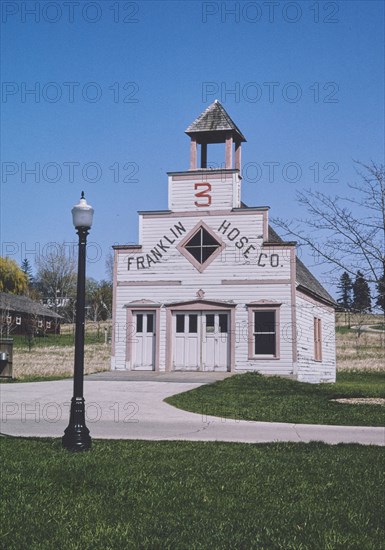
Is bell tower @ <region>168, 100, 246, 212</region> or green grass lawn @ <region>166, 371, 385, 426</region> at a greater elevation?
bell tower @ <region>168, 100, 246, 212</region>

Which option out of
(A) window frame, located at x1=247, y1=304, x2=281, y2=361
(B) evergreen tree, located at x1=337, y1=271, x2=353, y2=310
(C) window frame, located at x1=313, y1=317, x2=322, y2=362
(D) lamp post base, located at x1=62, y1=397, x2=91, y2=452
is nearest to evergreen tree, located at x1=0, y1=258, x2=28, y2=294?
(C) window frame, located at x1=313, y1=317, x2=322, y2=362

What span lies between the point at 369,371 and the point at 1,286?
184 feet

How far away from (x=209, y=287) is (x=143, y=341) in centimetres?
343

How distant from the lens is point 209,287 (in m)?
26.3

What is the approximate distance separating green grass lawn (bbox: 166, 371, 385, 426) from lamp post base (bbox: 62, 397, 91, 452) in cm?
516

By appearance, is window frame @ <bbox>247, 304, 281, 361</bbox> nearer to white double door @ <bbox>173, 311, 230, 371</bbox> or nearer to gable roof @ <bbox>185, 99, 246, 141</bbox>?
white double door @ <bbox>173, 311, 230, 371</bbox>

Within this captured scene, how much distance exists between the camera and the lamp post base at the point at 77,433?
9.75 metres

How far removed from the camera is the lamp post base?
384 inches

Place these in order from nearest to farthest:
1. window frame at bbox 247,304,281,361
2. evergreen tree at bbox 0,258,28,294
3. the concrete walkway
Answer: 1. the concrete walkway
2. window frame at bbox 247,304,281,361
3. evergreen tree at bbox 0,258,28,294

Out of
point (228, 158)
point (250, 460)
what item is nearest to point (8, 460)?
point (250, 460)

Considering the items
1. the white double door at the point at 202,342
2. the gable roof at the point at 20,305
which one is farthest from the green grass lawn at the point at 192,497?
the gable roof at the point at 20,305

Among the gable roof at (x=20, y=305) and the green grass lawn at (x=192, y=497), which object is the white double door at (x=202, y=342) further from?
the gable roof at (x=20, y=305)

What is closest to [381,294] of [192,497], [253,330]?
[192,497]

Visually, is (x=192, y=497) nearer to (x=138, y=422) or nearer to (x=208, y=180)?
(x=138, y=422)
